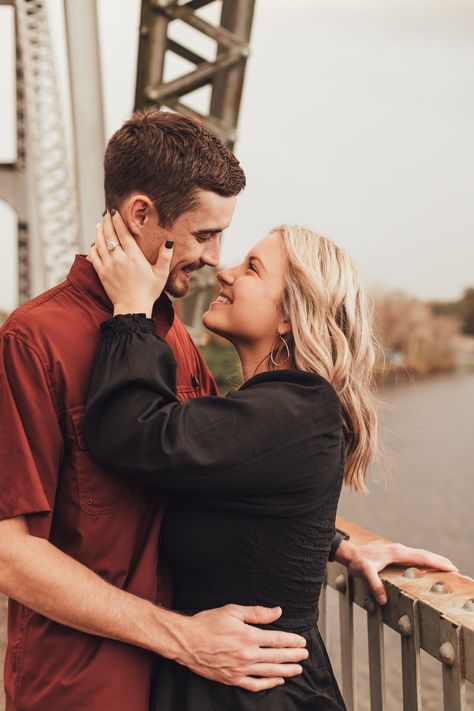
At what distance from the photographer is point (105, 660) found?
4.28 feet

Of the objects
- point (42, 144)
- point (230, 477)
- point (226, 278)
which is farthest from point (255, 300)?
point (42, 144)

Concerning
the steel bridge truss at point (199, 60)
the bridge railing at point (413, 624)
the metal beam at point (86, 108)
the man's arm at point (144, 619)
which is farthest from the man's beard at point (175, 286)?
the metal beam at point (86, 108)

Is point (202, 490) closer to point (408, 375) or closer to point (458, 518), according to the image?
point (408, 375)

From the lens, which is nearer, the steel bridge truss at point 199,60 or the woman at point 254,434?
the woman at point 254,434

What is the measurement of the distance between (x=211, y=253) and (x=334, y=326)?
28 cm

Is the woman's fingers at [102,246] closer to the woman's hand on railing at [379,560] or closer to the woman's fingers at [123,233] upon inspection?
the woman's fingers at [123,233]

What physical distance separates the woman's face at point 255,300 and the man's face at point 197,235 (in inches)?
3.0

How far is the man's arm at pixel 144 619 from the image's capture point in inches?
48.2

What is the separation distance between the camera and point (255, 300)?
1538mm

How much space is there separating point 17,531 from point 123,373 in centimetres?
29

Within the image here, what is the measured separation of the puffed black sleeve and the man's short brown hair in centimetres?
31

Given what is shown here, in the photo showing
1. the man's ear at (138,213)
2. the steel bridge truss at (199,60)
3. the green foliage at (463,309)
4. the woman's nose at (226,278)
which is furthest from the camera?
the green foliage at (463,309)

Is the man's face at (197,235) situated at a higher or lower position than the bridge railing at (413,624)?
higher

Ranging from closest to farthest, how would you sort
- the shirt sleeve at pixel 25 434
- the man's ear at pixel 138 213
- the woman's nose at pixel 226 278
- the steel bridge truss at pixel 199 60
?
the shirt sleeve at pixel 25 434
the man's ear at pixel 138 213
the woman's nose at pixel 226 278
the steel bridge truss at pixel 199 60
